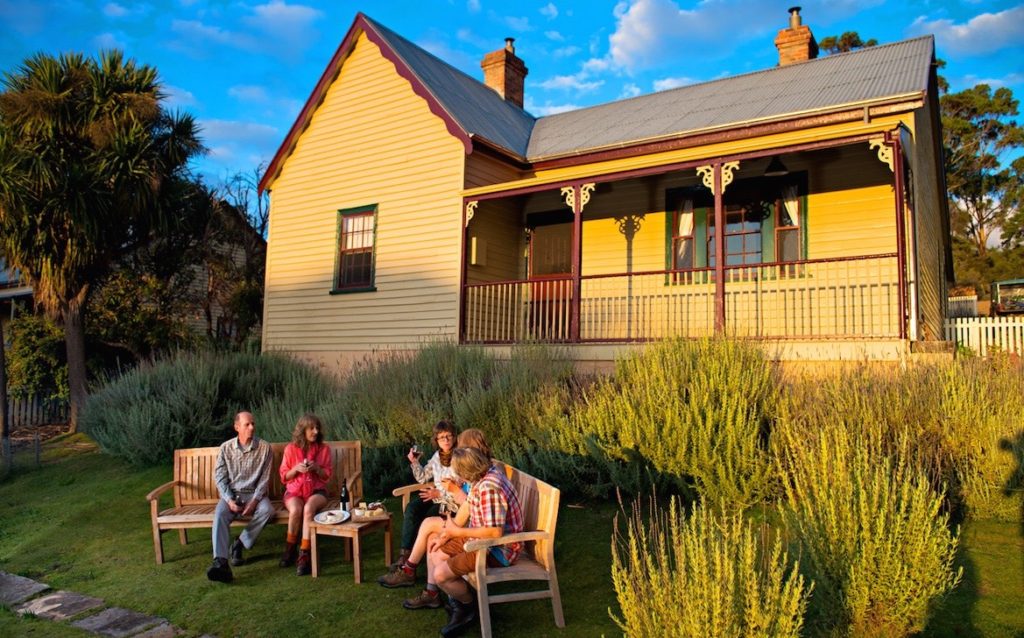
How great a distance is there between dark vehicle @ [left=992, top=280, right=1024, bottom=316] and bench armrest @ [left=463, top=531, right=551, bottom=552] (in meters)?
25.6

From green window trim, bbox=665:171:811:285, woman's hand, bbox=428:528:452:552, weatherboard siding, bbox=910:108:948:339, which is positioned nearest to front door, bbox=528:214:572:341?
green window trim, bbox=665:171:811:285

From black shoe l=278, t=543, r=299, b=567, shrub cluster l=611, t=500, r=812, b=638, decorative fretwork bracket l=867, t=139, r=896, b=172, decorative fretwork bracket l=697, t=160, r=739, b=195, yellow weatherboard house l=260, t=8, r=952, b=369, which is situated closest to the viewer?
shrub cluster l=611, t=500, r=812, b=638

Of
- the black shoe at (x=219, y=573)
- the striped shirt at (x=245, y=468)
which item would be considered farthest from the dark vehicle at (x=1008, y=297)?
the black shoe at (x=219, y=573)

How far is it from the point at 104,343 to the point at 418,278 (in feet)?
30.9

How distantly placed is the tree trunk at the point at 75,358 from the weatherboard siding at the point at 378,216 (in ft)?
12.4

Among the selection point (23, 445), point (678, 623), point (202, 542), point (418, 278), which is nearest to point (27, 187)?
point (23, 445)

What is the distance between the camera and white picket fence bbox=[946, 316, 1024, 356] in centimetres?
1465

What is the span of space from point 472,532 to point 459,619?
53cm

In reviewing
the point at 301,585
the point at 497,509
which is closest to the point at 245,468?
the point at 301,585

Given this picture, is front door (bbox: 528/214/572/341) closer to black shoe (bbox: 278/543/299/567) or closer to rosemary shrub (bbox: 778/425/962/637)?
black shoe (bbox: 278/543/299/567)

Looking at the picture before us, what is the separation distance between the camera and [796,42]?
52.6 feet

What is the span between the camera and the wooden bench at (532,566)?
4.53 metres

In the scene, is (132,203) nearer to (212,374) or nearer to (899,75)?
(212,374)

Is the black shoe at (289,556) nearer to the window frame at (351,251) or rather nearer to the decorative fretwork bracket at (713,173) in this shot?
the decorative fretwork bracket at (713,173)
